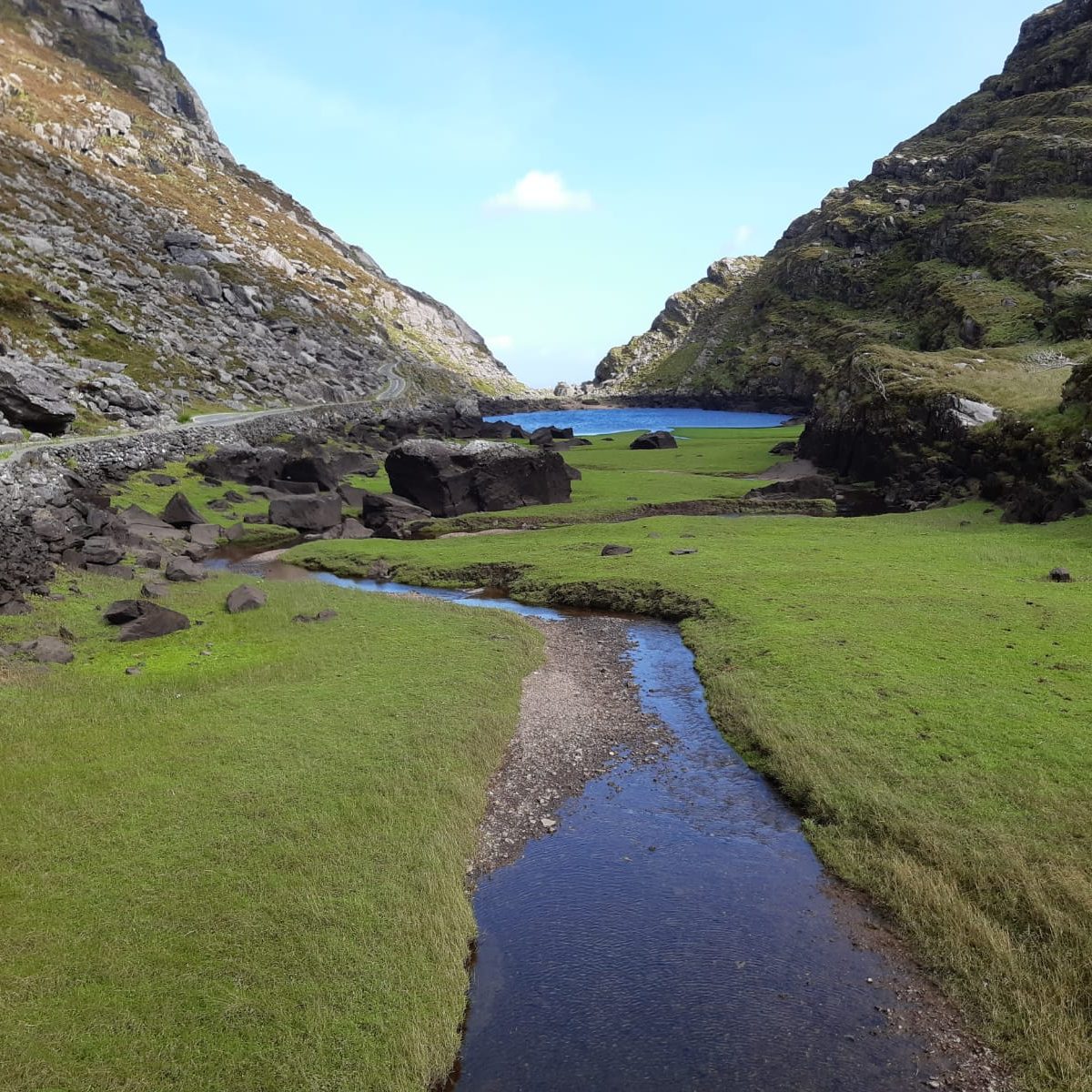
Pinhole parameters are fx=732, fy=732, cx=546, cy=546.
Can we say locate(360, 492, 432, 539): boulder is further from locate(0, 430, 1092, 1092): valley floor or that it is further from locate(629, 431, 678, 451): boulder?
locate(629, 431, 678, 451): boulder

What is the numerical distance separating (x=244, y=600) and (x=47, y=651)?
26.5 ft

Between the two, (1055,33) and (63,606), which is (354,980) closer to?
(63,606)

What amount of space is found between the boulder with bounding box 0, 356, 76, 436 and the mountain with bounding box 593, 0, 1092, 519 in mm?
65298

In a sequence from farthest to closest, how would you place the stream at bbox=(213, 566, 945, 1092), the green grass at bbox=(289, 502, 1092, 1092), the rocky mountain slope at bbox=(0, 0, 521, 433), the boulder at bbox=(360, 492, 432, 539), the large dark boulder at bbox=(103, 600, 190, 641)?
the rocky mountain slope at bbox=(0, 0, 521, 433)
the boulder at bbox=(360, 492, 432, 539)
the large dark boulder at bbox=(103, 600, 190, 641)
the green grass at bbox=(289, 502, 1092, 1092)
the stream at bbox=(213, 566, 945, 1092)

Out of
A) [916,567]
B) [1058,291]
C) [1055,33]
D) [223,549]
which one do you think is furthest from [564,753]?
[1055,33]

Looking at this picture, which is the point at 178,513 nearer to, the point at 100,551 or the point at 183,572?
the point at 100,551

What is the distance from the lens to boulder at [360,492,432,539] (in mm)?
53375

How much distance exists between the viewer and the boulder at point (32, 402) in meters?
53.1

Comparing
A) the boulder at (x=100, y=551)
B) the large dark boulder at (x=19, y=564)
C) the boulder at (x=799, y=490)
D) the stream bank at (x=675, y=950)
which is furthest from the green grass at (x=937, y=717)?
the boulder at (x=799, y=490)

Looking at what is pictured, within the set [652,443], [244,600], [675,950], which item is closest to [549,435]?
[652,443]

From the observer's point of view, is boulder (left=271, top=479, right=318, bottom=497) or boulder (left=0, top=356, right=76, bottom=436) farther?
boulder (left=271, top=479, right=318, bottom=497)

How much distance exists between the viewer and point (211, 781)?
16000mm

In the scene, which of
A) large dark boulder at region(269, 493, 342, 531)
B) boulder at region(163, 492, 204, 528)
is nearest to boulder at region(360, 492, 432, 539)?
large dark boulder at region(269, 493, 342, 531)

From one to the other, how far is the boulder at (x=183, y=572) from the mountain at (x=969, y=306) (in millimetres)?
43451
